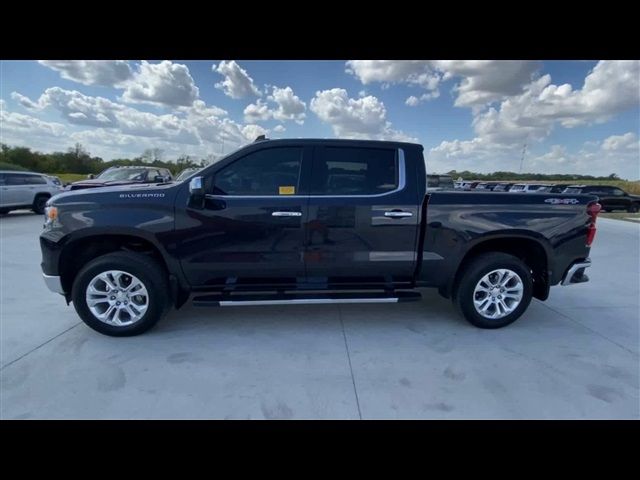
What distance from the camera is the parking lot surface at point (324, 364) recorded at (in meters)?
2.38

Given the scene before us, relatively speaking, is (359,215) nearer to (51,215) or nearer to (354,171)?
(354,171)

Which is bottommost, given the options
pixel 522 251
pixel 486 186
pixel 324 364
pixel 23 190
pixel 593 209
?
pixel 324 364

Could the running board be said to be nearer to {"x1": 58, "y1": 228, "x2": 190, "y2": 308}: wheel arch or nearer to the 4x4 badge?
{"x1": 58, "y1": 228, "x2": 190, "y2": 308}: wheel arch

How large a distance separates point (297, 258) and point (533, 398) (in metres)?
2.35

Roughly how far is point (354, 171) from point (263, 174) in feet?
3.21

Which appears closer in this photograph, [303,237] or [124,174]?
[303,237]

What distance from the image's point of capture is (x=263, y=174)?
3.40 meters

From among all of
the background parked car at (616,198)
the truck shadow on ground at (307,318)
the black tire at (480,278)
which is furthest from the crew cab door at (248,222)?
the background parked car at (616,198)

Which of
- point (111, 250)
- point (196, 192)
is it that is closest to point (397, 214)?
point (196, 192)

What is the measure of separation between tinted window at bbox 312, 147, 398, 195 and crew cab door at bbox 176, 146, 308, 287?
0.22m

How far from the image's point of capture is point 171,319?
12.3 feet

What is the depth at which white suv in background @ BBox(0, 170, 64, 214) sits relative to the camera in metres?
12.2

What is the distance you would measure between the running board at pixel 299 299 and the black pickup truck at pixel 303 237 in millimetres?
18

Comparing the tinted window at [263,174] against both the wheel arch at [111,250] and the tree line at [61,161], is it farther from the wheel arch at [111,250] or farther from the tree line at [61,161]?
the tree line at [61,161]
